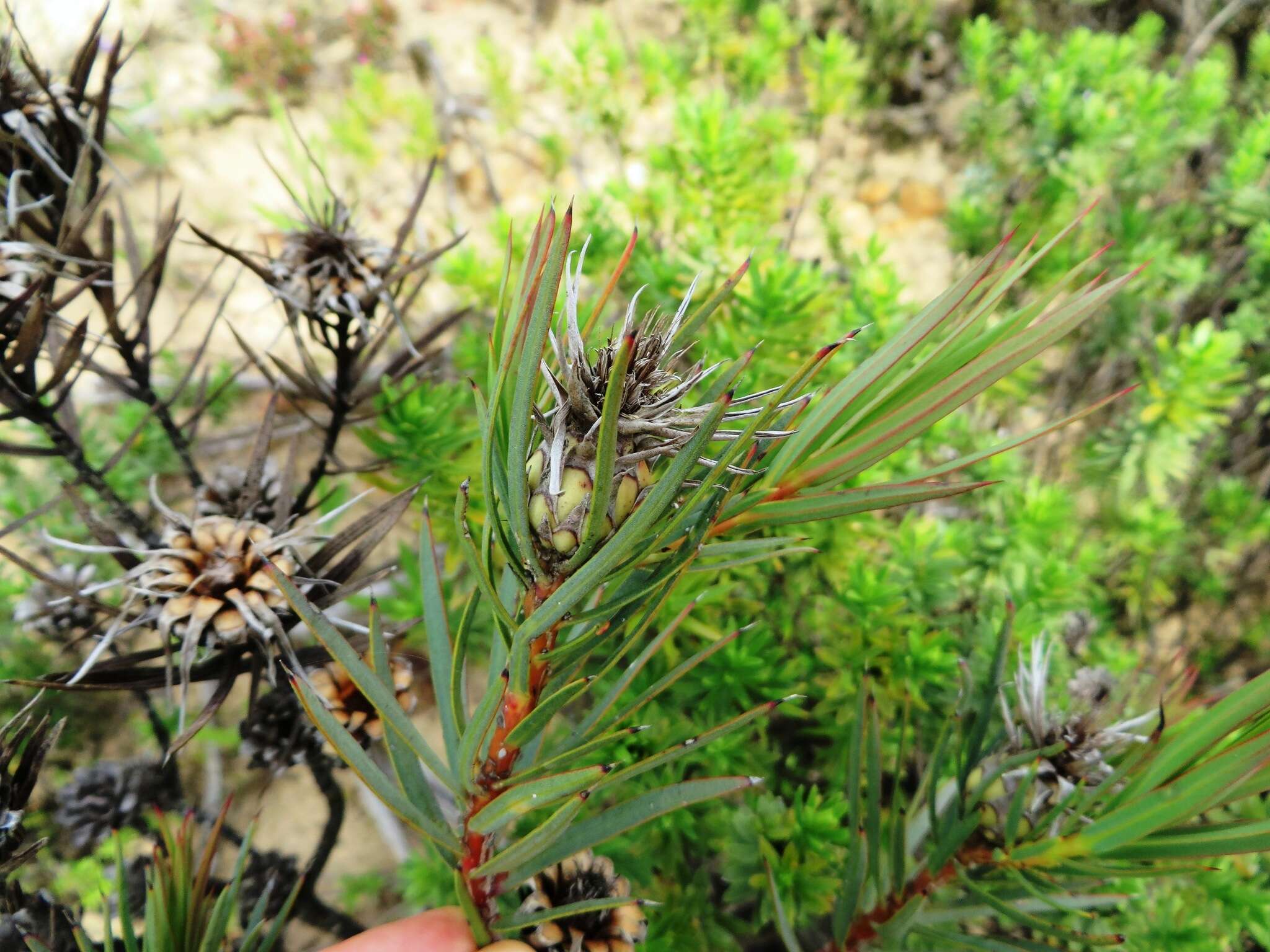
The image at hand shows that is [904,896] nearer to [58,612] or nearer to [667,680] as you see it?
[667,680]

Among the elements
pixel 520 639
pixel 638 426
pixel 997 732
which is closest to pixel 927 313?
pixel 638 426

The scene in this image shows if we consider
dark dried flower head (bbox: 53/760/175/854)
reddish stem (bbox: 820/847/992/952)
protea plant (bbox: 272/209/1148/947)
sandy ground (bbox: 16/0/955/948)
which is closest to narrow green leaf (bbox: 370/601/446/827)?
protea plant (bbox: 272/209/1148/947)

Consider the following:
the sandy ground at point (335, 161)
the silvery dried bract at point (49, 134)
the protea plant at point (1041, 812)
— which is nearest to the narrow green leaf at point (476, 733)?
the protea plant at point (1041, 812)

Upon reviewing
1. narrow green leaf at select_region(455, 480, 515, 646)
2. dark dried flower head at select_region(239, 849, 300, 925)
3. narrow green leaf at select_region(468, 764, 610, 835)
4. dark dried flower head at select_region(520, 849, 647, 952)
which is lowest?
dark dried flower head at select_region(520, 849, 647, 952)

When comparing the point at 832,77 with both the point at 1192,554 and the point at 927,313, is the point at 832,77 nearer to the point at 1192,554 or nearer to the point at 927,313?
the point at 1192,554

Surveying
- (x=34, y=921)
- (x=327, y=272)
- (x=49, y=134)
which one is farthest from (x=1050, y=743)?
(x=49, y=134)

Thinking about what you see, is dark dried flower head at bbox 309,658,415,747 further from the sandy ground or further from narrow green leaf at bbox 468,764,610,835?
the sandy ground
